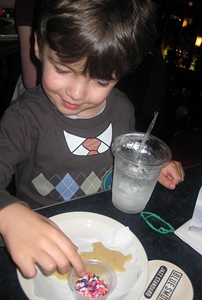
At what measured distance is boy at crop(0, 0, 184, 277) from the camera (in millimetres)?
514

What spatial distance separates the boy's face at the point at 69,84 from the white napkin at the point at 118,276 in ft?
1.06

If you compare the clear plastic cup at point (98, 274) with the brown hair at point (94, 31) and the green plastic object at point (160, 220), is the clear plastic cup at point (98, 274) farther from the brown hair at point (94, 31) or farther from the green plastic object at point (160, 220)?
the brown hair at point (94, 31)

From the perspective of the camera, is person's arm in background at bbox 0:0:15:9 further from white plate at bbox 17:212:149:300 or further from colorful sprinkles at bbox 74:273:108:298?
colorful sprinkles at bbox 74:273:108:298

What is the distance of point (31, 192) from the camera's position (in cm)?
92

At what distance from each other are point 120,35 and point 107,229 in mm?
435

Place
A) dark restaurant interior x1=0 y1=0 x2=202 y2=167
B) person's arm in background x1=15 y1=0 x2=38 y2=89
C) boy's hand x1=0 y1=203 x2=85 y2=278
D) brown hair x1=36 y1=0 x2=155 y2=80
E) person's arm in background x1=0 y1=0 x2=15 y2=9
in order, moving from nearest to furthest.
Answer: boy's hand x1=0 y1=203 x2=85 y2=278 < brown hair x1=36 y1=0 x2=155 y2=80 < person's arm in background x1=15 y1=0 x2=38 y2=89 < dark restaurant interior x1=0 y1=0 x2=202 y2=167 < person's arm in background x1=0 y1=0 x2=15 y2=9

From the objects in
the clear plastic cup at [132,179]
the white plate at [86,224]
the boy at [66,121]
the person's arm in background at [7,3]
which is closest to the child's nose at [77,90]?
the boy at [66,121]

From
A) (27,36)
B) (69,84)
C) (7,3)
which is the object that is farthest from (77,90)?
(7,3)

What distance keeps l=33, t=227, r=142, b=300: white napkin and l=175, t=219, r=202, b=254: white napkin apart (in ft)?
0.44

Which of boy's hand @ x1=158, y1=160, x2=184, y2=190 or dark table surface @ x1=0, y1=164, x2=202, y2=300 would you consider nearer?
dark table surface @ x1=0, y1=164, x2=202, y2=300

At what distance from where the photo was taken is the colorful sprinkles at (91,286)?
53cm

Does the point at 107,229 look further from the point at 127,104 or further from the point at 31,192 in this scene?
the point at 127,104

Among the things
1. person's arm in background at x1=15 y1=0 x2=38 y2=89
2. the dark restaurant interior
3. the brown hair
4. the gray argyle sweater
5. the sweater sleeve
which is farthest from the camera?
the dark restaurant interior

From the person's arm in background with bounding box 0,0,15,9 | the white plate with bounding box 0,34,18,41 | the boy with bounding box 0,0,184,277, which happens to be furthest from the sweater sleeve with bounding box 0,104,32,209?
the person's arm in background with bounding box 0,0,15,9
